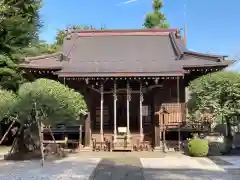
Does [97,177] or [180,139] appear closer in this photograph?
[97,177]

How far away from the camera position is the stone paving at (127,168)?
897 cm

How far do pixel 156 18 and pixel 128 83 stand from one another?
19.0 metres

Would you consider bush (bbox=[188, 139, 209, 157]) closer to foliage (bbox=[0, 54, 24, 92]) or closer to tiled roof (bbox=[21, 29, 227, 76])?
tiled roof (bbox=[21, 29, 227, 76])

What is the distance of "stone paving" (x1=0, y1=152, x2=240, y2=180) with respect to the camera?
8969 mm

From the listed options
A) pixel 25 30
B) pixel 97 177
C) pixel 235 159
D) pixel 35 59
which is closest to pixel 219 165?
pixel 235 159

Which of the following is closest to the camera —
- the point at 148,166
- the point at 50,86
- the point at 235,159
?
the point at 148,166

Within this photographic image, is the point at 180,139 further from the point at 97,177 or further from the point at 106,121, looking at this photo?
the point at 97,177

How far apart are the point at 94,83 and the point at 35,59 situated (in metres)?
3.13

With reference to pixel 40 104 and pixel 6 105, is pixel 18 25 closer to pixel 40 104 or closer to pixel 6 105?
pixel 6 105

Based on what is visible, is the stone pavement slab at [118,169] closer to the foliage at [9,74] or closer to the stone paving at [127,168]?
the stone paving at [127,168]

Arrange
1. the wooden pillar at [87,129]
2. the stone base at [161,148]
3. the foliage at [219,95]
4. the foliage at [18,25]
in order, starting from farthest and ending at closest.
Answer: the foliage at [18,25]
the wooden pillar at [87,129]
the stone base at [161,148]
the foliage at [219,95]

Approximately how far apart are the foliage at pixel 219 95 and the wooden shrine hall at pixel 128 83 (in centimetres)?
97

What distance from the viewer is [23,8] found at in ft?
64.1

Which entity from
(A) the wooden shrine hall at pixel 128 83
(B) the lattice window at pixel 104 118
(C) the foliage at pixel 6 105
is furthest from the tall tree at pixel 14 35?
(C) the foliage at pixel 6 105
